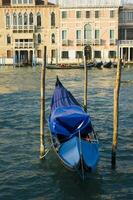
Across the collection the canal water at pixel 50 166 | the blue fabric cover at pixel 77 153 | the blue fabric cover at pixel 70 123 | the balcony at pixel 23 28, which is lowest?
the canal water at pixel 50 166

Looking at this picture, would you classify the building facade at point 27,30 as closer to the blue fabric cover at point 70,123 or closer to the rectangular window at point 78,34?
the rectangular window at point 78,34

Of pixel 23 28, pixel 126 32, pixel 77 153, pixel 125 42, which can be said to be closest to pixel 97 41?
pixel 125 42


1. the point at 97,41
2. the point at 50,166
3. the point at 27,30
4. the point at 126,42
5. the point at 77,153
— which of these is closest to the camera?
the point at 77,153

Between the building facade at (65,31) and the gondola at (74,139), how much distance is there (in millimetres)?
37164

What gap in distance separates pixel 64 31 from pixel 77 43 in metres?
1.91

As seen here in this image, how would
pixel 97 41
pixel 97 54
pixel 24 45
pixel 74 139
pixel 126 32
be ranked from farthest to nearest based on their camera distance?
pixel 24 45
pixel 126 32
pixel 97 54
pixel 97 41
pixel 74 139

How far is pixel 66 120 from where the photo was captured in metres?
9.98

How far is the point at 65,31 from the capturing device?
4953 centimetres

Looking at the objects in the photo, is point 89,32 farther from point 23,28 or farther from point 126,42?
point 23,28

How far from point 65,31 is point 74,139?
41281mm

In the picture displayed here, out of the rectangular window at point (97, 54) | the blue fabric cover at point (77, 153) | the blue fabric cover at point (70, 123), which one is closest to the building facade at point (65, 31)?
the rectangular window at point (97, 54)

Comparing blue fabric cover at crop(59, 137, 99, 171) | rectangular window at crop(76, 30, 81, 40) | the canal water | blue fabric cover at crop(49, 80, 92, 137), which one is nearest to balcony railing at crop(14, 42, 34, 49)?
rectangular window at crop(76, 30, 81, 40)

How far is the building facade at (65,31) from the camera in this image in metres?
48.7

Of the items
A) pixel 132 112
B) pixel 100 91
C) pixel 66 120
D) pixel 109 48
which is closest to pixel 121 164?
pixel 66 120
